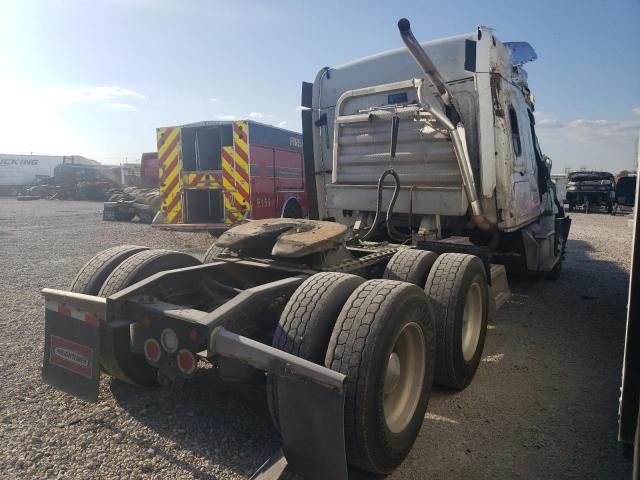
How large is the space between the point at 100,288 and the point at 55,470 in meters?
1.35

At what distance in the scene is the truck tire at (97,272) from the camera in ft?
11.6

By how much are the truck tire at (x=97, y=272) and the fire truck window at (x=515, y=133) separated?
15.2 feet

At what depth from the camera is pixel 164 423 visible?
3.07 m

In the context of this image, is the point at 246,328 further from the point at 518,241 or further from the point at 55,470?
the point at 518,241

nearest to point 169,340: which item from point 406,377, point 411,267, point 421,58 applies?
point 406,377

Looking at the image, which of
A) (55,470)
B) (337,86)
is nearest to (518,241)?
(337,86)

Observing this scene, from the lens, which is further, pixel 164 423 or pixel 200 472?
pixel 164 423

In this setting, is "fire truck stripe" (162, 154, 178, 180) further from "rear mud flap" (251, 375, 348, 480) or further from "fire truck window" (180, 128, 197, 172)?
"rear mud flap" (251, 375, 348, 480)

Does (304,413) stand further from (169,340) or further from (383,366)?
(169,340)

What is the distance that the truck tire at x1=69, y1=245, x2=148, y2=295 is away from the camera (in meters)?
3.54

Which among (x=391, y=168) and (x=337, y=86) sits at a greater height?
(x=337, y=86)

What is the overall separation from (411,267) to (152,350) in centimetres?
207

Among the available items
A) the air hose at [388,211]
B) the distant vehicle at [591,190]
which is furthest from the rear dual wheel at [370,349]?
the distant vehicle at [591,190]

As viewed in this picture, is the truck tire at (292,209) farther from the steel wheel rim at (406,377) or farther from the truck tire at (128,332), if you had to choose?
the steel wheel rim at (406,377)
